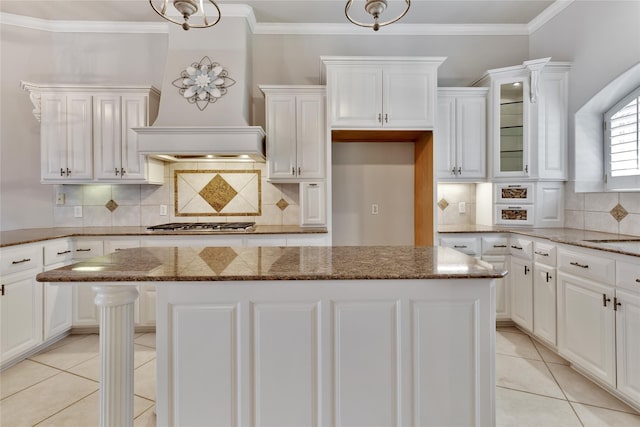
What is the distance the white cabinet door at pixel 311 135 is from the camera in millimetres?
3248

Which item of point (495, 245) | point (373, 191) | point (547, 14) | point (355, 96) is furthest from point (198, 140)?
point (547, 14)

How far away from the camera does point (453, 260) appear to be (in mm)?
1557

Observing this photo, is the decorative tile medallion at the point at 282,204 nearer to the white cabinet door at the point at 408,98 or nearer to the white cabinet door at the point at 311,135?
the white cabinet door at the point at 311,135

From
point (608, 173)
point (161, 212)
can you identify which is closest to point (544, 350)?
point (608, 173)

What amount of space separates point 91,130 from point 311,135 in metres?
2.17

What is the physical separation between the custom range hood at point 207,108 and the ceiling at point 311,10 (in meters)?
0.38

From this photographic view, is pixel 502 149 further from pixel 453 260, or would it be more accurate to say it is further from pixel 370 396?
pixel 370 396

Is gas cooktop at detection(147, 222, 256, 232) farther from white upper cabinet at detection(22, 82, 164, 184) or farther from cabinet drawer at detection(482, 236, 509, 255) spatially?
cabinet drawer at detection(482, 236, 509, 255)

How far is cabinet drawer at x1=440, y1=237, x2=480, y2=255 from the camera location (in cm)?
306

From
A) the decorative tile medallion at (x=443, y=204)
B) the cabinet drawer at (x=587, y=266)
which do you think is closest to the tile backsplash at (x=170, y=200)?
the decorative tile medallion at (x=443, y=204)

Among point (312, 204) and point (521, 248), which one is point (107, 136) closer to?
point (312, 204)

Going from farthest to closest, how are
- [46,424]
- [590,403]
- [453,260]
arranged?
[590,403], [46,424], [453,260]

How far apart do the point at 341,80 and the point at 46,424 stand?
332 cm

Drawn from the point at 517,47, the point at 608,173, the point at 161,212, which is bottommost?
the point at 161,212
